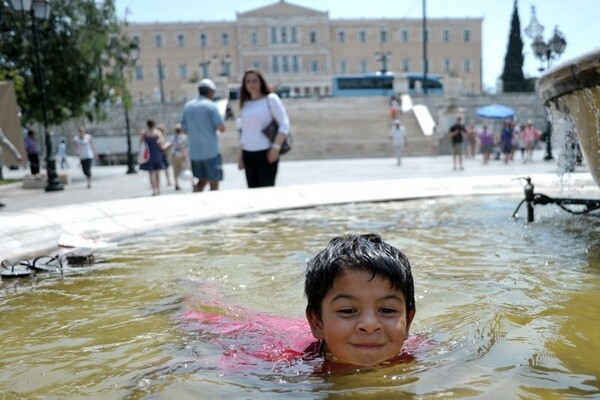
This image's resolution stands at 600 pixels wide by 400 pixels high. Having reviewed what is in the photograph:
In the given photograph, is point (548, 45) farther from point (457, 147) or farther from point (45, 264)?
point (45, 264)

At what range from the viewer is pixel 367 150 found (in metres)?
26.6

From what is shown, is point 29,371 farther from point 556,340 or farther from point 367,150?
point 367,150

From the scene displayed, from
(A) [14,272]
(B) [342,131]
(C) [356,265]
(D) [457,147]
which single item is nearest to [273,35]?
(B) [342,131]

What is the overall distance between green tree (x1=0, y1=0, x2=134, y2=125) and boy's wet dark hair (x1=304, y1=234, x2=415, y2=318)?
48.5ft

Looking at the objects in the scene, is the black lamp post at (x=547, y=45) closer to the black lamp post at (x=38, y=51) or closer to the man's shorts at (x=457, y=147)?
the man's shorts at (x=457, y=147)

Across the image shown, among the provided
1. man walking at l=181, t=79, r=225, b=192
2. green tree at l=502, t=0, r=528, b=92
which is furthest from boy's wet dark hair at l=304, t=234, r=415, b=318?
green tree at l=502, t=0, r=528, b=92

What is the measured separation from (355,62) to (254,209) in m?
69.4

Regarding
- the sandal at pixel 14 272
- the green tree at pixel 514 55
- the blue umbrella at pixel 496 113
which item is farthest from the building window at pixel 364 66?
the sandal at pixel 14 272

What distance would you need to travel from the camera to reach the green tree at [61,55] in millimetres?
15344

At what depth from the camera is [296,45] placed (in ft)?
233

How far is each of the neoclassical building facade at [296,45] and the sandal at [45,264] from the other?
67.6 metres

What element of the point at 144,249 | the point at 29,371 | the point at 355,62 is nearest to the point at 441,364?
the point at 29,371

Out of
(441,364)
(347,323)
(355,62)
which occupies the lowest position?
(441,364)

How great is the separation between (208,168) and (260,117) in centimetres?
128
